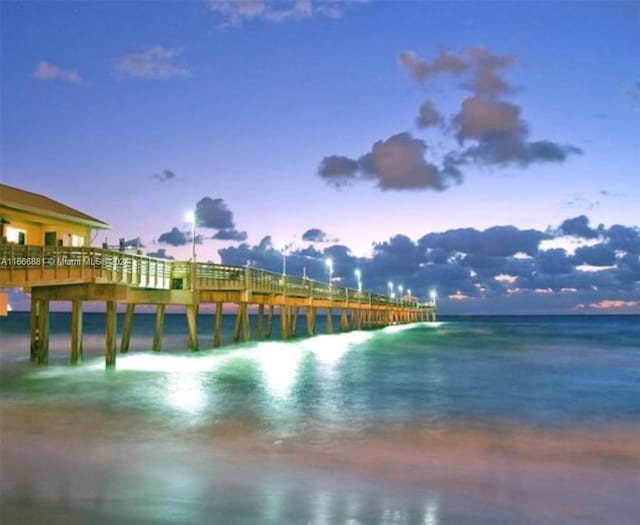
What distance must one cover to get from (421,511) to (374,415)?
30.8 feet

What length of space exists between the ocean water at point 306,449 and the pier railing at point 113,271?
367 cm

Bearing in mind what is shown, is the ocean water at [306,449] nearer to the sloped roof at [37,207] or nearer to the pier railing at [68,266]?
the pier railing at [68,266]

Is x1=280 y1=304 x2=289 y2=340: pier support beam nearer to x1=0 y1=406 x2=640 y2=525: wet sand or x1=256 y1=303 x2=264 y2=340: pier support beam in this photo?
x1=256 y1=303 x2=264 y2=340: pier support beam

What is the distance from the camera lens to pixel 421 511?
9641 millimetres

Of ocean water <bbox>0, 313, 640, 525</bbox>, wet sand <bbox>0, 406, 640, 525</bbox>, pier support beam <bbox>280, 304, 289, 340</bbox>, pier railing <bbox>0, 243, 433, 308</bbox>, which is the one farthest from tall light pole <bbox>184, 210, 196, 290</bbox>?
pier support beam <bbox>280, 304, 289, 340</bbox>

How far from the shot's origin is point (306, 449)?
1407cm

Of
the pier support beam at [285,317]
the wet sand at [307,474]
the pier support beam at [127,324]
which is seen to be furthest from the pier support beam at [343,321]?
the wet sand at [307,474]

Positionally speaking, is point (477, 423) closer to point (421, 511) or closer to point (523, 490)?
point (523, 490)

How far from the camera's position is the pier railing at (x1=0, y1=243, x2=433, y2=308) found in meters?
20.1

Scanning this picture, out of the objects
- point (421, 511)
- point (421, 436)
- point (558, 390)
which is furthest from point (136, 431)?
point (558, 390)

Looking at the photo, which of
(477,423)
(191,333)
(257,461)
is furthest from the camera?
(191,333)

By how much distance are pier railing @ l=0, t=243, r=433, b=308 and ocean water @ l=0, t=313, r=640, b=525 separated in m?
3.67

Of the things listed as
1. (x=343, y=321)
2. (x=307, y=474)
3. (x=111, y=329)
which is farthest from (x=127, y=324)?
(x=343, y=321)

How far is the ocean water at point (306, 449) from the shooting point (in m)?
9.66
